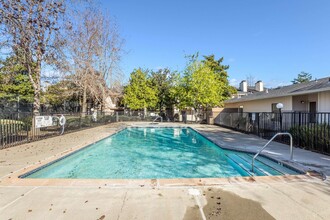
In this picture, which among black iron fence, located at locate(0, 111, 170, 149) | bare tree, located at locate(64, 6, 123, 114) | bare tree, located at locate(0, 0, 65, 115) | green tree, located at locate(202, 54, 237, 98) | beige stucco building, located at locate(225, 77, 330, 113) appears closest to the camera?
black iron fence, located at locate(0, 111, 170, 149)

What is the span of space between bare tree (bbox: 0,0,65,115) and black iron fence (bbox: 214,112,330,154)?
12.2 m

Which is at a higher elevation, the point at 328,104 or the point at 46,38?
the point at 46,38

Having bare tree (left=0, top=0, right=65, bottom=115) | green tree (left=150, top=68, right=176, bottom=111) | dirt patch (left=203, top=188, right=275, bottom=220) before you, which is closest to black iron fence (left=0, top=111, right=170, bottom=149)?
bare tree (left=0, top=0, right=65, bottom=115)

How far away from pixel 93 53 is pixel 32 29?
1048cm

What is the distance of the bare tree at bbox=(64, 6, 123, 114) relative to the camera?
1836 cm

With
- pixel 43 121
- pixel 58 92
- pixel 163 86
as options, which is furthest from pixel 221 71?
pixel 43 121

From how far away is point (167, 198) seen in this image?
3518 millimetres

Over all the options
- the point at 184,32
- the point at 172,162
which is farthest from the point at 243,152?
the point at 184,32

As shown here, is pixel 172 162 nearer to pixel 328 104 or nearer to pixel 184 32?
pixel 328 104

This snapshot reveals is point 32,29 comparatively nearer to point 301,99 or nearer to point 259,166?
point 259,166

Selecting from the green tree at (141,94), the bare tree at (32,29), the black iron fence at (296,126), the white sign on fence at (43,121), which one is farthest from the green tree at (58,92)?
the black iron fence at (296,126)

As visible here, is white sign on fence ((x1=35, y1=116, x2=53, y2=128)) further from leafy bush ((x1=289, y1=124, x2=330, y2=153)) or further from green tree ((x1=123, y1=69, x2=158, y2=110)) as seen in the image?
green tree ((x1=123, y1=69, x2=158, y2=110))

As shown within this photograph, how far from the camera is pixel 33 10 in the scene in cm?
1050

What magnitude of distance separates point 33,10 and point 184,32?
47.7 feet
